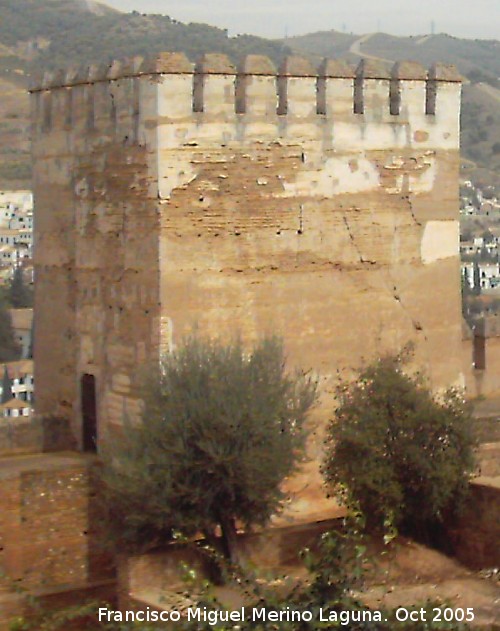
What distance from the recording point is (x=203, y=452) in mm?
12281

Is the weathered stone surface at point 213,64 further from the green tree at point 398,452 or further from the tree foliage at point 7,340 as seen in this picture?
the tree foliage at point 7,340

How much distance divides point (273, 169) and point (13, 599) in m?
4.45

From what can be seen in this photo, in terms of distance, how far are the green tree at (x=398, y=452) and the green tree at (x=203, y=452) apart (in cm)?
64

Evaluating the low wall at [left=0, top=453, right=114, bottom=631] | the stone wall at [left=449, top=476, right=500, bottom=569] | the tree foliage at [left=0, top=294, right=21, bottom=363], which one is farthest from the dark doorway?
the tree foliage at [left=0, top=294, right=21, bottom=363]

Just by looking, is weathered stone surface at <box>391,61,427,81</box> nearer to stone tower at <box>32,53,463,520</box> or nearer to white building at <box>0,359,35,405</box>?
stone tower at <box>32,53,463,520</box>

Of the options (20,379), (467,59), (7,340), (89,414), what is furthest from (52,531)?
(467,59)

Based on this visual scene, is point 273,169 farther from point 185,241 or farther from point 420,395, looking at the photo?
point 420,395

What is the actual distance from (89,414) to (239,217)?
2.55m

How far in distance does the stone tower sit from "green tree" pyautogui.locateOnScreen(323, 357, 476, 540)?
2.09 feet

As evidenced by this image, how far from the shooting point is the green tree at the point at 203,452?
12203 millimetres

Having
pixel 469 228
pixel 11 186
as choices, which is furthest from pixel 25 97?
pixel 469 228

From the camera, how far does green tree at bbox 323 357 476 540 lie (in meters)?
13.1

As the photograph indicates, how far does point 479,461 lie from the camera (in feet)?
45.1

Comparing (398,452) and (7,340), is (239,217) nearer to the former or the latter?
(398,452)
